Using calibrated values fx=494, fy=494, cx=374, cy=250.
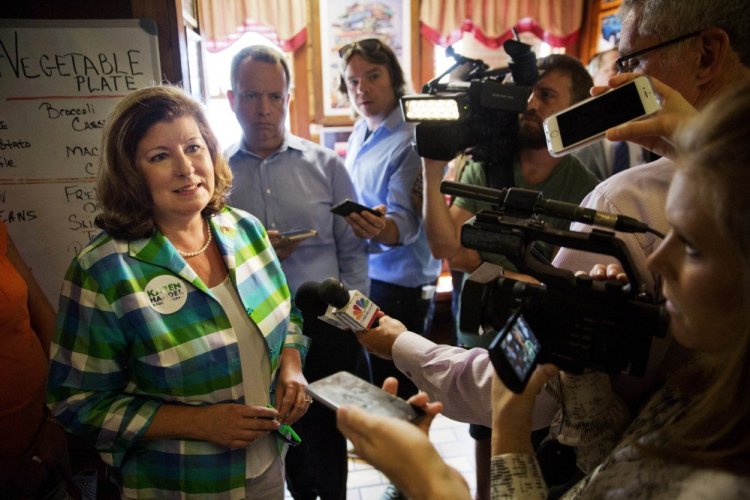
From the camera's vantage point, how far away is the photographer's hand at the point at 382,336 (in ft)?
3.43

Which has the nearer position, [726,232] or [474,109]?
[726,232]

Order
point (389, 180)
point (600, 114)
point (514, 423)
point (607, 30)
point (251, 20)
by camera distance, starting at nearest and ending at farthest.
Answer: point (514, 423), point (600, 114), point (389, 180), point (251, 20), point (607, 30)

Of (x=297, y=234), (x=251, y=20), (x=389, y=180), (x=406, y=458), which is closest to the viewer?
(x=406, y=458)

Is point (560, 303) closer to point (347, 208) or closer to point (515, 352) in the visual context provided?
point (515, 352)

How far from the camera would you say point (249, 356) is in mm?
1133

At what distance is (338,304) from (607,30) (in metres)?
3.69

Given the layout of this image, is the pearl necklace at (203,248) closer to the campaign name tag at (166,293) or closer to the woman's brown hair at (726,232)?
the campaign name tag at (166,293)

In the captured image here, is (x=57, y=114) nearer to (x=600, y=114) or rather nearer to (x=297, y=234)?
(x=297, y=234)

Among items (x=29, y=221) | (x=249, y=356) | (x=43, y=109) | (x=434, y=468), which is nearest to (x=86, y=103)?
(x=43, y=109)

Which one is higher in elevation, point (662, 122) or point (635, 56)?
point (635, 56)

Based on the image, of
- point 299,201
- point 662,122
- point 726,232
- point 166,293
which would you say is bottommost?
point 166,293

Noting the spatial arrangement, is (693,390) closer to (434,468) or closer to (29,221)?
(434,468)

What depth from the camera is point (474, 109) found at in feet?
4.72

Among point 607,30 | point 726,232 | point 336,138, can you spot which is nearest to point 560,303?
point 726,232
